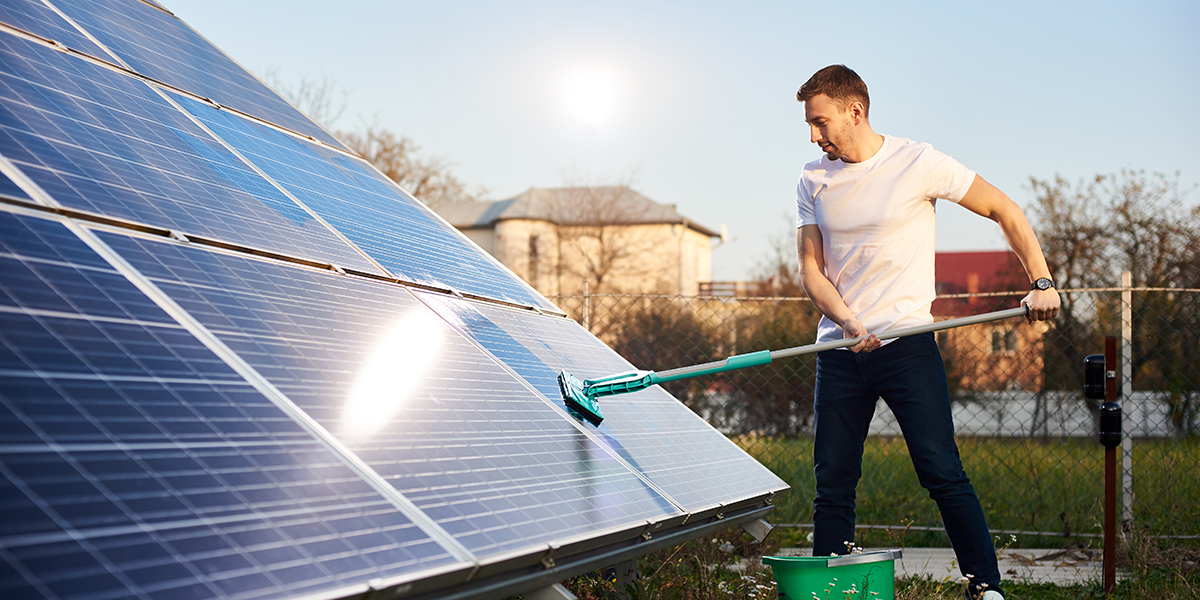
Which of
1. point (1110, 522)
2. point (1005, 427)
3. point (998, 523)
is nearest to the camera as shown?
point (1110, 522)

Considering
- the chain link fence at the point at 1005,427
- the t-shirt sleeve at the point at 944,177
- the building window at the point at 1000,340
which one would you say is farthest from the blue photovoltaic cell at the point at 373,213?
the building window at the point at 1000,340

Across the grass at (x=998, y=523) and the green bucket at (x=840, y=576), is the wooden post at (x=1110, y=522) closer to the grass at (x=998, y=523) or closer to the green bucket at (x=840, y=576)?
the grass at (x=998, y=523)

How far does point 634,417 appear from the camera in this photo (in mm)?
3188

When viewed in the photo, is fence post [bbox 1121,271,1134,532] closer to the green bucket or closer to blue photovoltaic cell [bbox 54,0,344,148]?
the green bucket

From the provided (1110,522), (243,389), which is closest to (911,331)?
(1110,522)

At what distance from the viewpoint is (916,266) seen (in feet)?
11.2

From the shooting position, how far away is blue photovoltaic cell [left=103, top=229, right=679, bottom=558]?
174 cm

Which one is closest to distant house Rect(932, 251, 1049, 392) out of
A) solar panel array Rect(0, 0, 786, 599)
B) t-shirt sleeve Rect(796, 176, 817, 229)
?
t-shirt sleeve Rect(796, 176, 817, 229)

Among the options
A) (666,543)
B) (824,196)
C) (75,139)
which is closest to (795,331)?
(824,196)

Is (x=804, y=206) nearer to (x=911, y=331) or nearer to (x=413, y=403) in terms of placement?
(x=911, y=331)

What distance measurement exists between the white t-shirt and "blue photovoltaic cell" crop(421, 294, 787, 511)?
667 mm

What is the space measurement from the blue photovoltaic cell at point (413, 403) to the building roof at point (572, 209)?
128 feet

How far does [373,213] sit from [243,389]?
1940 mm

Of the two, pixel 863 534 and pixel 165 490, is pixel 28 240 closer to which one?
pixel 165 490
